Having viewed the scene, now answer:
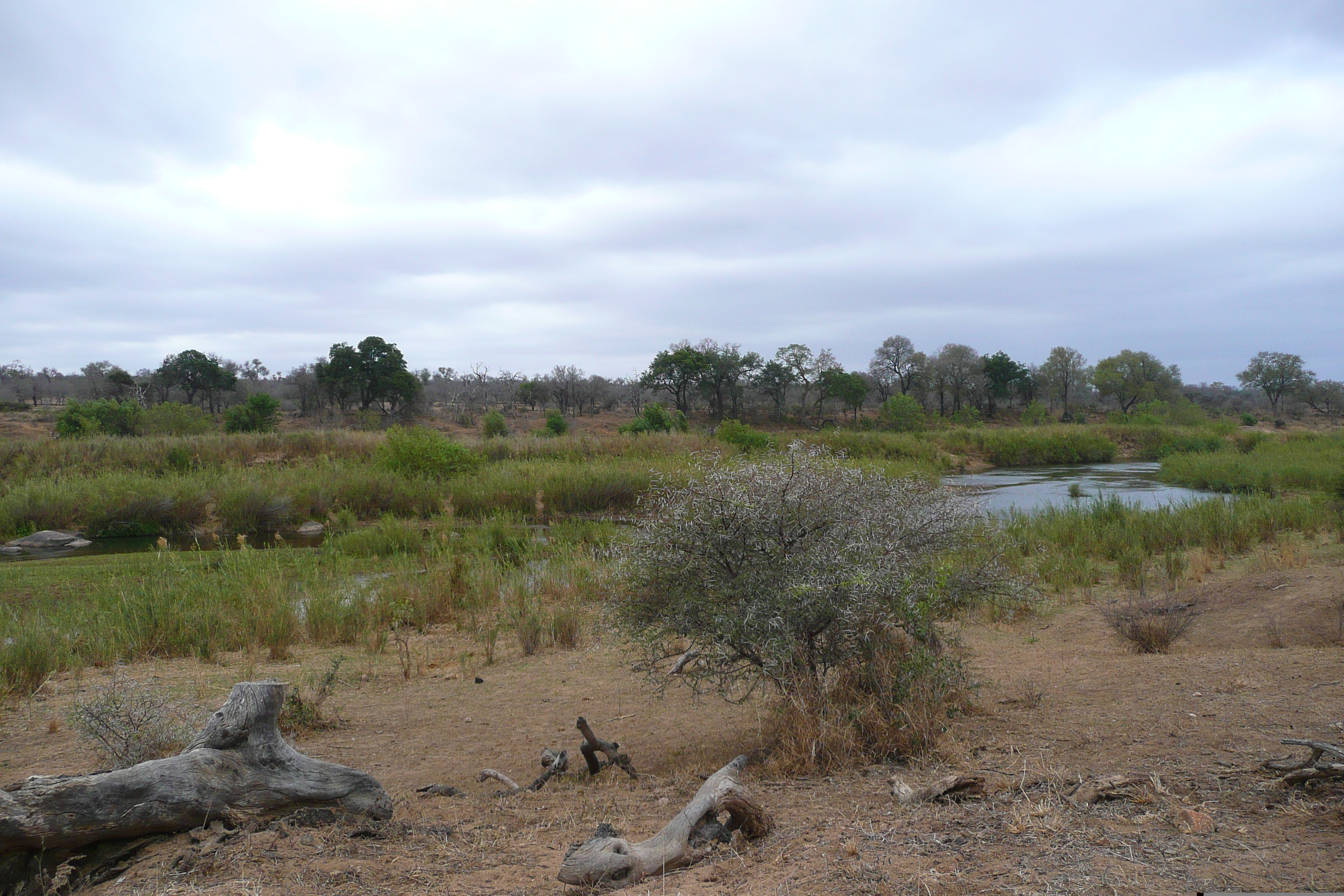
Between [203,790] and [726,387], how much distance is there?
61.5 m

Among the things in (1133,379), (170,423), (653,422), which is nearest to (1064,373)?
(1133,379)

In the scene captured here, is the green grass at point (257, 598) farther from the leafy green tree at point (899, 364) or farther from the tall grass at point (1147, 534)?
the leafy green tree at point (899, 364)

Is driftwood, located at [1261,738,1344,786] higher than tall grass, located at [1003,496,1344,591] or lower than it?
higher

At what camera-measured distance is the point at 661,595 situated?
5285 mm

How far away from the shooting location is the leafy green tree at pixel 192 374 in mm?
53156

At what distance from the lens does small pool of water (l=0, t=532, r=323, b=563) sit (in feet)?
53.3

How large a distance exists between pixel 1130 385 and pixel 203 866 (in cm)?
8097

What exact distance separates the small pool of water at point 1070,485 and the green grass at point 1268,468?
2.58 feet

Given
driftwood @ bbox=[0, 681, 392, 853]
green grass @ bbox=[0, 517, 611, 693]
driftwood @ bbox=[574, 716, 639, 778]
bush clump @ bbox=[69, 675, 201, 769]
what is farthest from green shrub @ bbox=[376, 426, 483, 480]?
driftwood @ bbox=[0, 681, 392, 853]

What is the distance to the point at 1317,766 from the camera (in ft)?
10.5

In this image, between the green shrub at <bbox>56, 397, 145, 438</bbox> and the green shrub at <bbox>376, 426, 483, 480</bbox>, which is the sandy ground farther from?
the green shrub at <bbox>56, 397, 145, 438</bbox>

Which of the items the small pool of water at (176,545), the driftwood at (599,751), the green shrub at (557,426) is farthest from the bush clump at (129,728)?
the green shrub at (557,426)

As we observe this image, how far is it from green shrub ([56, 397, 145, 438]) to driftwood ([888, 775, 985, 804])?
3917 centimetres

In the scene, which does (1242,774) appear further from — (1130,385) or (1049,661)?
(1130,385)
